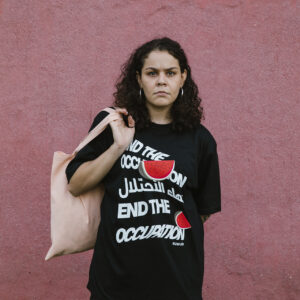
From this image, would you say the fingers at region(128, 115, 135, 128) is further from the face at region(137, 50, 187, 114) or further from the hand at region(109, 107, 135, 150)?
the face at region(137, 50, 187, 114)

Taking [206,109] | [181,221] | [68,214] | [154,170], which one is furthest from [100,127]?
[206,109]

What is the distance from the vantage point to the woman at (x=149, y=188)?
159cm

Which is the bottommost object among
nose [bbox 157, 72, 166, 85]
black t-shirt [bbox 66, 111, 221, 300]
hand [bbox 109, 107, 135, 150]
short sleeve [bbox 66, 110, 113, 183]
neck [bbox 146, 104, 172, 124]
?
black t-shirt [bbox 66, 111, 221, 300]

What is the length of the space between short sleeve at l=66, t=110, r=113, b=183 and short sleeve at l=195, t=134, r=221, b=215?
49cm

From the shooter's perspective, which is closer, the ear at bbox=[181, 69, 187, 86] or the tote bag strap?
the tote bag strap

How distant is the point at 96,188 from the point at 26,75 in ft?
4.52

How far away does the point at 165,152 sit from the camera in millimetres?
1698

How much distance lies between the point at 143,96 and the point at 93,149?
413 millimetres

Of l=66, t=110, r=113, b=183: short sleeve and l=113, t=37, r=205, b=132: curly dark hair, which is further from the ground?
l=113, t=37, r=205, b=132: curly dark hair

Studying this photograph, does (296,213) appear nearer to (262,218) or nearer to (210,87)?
(262,218)

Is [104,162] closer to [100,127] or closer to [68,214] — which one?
[100,127]

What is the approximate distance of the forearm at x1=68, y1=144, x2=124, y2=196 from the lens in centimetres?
160

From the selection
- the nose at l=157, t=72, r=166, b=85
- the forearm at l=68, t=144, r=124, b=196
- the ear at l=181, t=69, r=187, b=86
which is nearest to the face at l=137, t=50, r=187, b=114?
the nose at l=157, t=72, r=166, b=85

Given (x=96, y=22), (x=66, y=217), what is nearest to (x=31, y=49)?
(x=96, y=22)
